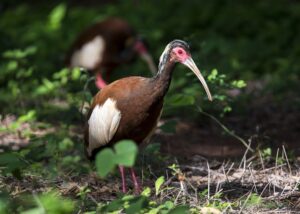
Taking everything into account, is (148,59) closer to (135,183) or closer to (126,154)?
(135,183)

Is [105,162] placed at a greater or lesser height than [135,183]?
greater

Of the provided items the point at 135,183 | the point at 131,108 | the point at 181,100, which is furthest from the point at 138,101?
the point at 181,100

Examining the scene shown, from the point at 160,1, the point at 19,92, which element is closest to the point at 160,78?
the point at 19,92

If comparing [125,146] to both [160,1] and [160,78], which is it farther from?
[160,1]

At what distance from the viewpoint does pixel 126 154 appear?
4.07 meters

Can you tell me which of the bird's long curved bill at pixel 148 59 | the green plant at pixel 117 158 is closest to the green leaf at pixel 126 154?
the green plant at pixel 117 158

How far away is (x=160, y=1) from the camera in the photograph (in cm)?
1430

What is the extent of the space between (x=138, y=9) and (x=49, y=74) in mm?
3244

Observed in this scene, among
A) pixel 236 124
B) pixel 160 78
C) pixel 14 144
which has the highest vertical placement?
pixel 160 78

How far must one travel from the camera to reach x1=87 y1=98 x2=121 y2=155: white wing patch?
Result: 6145mm

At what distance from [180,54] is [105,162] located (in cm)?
216

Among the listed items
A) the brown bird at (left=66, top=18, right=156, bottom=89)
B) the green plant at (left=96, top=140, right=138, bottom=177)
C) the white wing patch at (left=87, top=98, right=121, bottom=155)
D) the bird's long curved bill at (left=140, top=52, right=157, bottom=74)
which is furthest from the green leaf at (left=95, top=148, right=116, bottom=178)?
the bird's long curved bill at (left=140, top=52, right=157, bottom=74)

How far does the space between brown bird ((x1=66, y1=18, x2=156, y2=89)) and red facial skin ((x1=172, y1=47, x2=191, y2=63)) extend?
4.75 m

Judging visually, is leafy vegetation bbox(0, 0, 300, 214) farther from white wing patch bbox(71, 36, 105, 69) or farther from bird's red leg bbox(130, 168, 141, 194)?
white wing patch bbox(71, 36, 105, 69)
